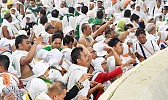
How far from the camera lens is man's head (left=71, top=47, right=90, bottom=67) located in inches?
207

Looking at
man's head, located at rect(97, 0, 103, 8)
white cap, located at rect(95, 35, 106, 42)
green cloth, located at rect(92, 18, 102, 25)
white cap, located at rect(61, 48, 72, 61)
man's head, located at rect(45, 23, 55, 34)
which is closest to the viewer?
white cap, located at rect(61, 48, 72, 61)

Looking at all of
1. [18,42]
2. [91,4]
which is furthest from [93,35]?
[91,4]

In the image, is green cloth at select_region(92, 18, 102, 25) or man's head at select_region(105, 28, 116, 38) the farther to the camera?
green cloth at select_region(92, 18, 102, 25)

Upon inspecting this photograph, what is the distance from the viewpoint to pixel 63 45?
21.8ft

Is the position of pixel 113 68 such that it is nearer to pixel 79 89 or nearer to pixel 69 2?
pixel 79 89

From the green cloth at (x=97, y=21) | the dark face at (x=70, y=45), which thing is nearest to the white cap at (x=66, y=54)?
the dark face at (x=70, y=45)

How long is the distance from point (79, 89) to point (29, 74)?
42.5 inches

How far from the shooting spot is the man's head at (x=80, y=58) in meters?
5.25

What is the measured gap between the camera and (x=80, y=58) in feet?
17.3

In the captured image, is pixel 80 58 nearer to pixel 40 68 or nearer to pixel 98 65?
pixel 98 65

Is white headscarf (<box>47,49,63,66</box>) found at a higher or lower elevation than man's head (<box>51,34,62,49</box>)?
lower

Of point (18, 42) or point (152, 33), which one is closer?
point (18, 42)

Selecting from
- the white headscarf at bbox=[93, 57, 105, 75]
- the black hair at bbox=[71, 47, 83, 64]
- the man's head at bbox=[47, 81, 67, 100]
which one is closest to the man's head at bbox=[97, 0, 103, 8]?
the white headscarf at bbox=[93, 57, 105, 75]

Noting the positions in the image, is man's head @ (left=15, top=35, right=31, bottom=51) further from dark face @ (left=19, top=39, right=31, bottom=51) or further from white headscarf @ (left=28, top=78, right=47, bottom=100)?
white headscarf @ (left=28, top=78, right=47, bottom=100)
